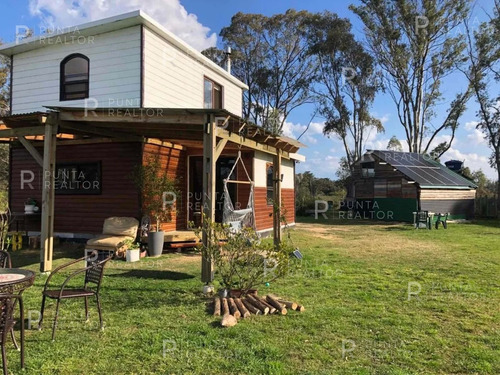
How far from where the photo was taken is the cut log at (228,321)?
150 inches

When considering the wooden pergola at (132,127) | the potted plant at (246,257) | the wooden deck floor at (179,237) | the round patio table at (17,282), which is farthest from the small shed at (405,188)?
the round patio table at (17,282)

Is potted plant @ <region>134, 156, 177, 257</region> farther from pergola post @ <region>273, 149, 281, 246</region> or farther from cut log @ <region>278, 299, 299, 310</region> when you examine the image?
cut log @ <region>278, 299, 299, 310</region>

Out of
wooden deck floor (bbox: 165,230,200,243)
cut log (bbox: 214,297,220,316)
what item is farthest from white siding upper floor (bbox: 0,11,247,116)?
cut log (bbox: 214,297,220,316)

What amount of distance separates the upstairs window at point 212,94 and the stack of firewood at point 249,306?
320 inches

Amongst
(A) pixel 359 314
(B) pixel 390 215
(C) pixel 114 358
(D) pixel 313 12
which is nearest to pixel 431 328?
(A) pixel 359 314

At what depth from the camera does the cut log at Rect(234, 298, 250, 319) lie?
4152 mm

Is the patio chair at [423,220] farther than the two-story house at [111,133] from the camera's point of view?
Yes

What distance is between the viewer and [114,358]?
10.2 feet

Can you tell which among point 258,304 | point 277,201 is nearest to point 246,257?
point 258,304

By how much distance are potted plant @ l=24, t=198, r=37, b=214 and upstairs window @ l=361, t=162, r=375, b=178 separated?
16.0 m

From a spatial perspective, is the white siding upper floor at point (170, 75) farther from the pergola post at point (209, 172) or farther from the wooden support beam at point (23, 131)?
the pergola post at point (209, 172)

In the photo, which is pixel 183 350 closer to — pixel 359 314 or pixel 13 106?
pixel 359 314

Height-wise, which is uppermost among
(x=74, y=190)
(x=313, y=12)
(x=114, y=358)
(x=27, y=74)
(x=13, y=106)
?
(x=313, y=12)

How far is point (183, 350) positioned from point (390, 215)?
1730 cm
